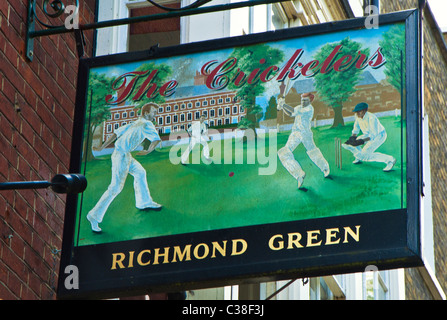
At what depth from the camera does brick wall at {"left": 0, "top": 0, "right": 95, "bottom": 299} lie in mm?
6668

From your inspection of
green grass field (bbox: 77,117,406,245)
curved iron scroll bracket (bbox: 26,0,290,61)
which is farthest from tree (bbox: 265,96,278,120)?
curved iron scroll bracket (bbox: 26,0,290,61)

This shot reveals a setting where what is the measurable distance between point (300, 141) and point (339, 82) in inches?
17.4

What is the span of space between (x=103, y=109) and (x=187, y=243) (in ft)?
3.80

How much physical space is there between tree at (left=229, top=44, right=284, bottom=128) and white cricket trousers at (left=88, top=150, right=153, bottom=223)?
0.77 metres

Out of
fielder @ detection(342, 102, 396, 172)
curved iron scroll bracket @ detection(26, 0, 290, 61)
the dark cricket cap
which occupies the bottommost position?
fielder @ detection(342, 102, 396, 172)

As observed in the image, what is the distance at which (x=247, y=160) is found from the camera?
641 centimetres

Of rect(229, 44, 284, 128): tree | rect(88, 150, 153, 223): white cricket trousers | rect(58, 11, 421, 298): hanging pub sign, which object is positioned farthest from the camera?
rect(229, 44, 284, 128): tree

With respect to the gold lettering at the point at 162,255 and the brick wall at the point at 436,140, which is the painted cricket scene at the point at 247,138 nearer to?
the gold lettering at the point at 162,255

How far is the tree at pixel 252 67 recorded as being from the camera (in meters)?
6.60

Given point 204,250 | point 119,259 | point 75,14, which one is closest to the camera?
point 204,250

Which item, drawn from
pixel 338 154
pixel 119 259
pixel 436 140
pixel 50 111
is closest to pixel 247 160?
pixel 338 154

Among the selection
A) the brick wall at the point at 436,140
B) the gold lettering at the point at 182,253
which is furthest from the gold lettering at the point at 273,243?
the brick wall at the point at 436,140

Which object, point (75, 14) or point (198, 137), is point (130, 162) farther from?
point (75, 14)

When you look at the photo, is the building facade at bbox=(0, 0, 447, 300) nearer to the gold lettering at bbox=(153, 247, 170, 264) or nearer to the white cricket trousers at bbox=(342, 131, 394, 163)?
the white cricket trousers at bbox=(342, 131, 394, 163)
